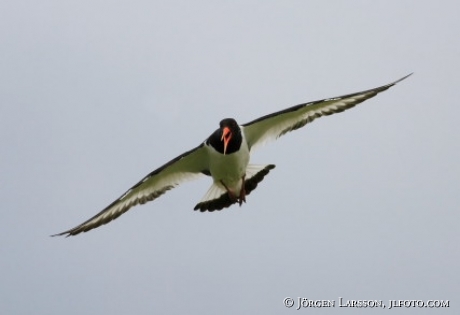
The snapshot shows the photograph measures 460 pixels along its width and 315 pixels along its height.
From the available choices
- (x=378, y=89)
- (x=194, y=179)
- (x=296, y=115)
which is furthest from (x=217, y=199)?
(x=378, y=89)

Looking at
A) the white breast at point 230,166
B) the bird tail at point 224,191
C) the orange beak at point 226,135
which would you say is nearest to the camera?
the orange beak at point 226,135

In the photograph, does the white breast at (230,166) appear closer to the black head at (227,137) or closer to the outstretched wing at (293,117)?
the black head at (227,137)

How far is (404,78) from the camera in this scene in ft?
48.0

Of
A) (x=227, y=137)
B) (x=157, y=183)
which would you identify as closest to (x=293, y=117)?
(x=227, y=137)

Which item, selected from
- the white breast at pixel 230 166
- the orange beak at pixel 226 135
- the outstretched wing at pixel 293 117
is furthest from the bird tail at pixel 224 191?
the orange beak at pixel 226 135

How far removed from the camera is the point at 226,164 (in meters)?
16.5

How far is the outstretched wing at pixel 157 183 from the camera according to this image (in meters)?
16.6

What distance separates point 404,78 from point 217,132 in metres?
3.17

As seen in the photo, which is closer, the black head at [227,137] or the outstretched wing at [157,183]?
the black head at [227,137]

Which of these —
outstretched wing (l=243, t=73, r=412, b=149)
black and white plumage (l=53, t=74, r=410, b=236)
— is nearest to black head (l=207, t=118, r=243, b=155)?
black and white plumage (l=53, t=74, r=410, b=236)

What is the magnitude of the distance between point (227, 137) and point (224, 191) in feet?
4.79

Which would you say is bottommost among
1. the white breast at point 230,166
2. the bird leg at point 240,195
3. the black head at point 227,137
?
the bird leg at point 240,195

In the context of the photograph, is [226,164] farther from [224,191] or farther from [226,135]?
[224,191]

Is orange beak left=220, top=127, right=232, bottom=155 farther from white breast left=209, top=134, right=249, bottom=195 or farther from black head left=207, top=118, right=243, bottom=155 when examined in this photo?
white breast left=209, top=134, right=249, bottom=195
